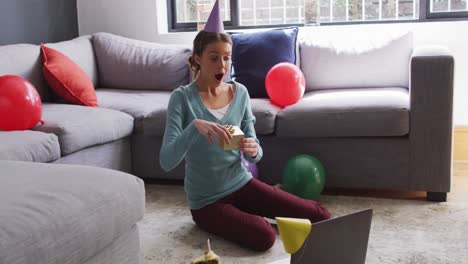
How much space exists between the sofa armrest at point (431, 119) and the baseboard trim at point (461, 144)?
99cm

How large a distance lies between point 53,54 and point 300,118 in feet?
4.76

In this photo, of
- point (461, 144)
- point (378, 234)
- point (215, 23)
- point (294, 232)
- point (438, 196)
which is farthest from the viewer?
point (461, 144)

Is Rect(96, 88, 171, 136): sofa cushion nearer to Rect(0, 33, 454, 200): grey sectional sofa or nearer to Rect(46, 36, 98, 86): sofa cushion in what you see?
Rect(0, 33, 454, 200): grey sectional sofa

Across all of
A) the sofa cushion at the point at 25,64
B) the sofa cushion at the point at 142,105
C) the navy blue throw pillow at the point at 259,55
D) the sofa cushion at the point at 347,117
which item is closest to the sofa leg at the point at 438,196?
the sofa cushion at the point at 347,117

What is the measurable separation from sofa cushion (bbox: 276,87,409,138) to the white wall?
91cm

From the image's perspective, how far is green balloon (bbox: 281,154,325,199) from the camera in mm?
2785

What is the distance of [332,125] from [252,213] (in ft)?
2.25

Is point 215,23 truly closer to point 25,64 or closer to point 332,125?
point 332,125

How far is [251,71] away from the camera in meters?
3.48

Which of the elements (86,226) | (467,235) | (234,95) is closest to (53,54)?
(234,95)

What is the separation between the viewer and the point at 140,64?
387cm

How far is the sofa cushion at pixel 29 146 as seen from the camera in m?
2.47

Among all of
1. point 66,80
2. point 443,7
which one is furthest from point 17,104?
point 443,7

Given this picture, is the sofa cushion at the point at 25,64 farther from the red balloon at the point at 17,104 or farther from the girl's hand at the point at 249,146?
the girl's hand at the point at 249,146
